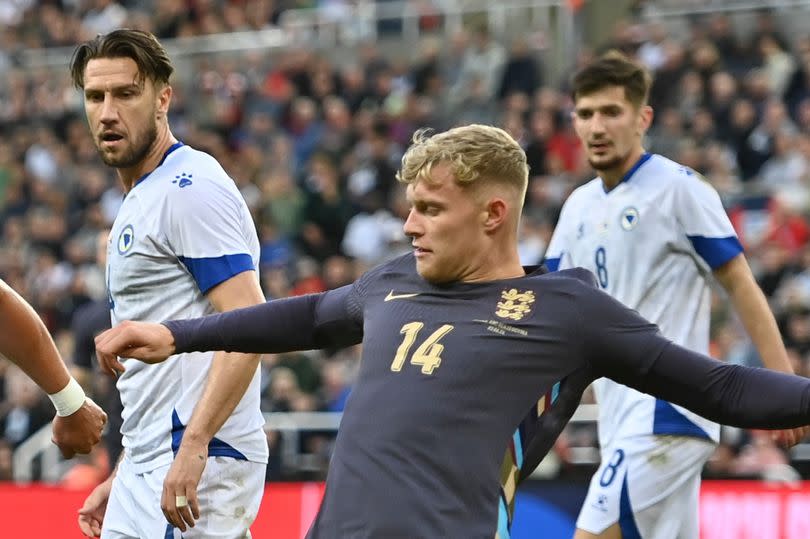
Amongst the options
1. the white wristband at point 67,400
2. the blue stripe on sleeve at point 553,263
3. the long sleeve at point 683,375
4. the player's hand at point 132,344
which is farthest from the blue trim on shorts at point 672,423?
the player's hand at point 132,344

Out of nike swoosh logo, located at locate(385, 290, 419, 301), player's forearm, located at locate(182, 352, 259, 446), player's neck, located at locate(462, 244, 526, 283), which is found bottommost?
player's forearm, located at locate(182, 352, 259, 446)

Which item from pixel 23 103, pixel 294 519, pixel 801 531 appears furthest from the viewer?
pixel 23 103

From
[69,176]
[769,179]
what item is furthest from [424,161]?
[69,176]

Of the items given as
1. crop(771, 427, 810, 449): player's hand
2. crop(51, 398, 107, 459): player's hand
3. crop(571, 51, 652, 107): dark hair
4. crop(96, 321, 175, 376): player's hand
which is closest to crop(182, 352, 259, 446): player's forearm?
crop(51, 398, 107, 459): player's hand

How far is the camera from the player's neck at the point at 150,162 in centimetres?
552

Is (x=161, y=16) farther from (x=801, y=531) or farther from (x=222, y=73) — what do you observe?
(x=801, y=531)

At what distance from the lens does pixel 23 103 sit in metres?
21.5

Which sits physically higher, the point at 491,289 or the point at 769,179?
the point at 491,289

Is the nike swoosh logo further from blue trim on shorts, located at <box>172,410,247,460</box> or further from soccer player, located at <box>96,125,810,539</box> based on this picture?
blue trim on shorts, located at <box>172,410,247,460</box>

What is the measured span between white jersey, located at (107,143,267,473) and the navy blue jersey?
3.31ft

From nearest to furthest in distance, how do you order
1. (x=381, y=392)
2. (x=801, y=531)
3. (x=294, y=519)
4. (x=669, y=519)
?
1. (x=381, y=392)
2. (x=669, y=519)
3. (x=801, y=531)
4. (x=294, y=519)

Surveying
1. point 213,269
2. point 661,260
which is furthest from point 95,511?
point 661,260

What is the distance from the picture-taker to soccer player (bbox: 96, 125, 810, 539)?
408 cm

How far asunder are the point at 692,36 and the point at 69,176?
8.23 meters
